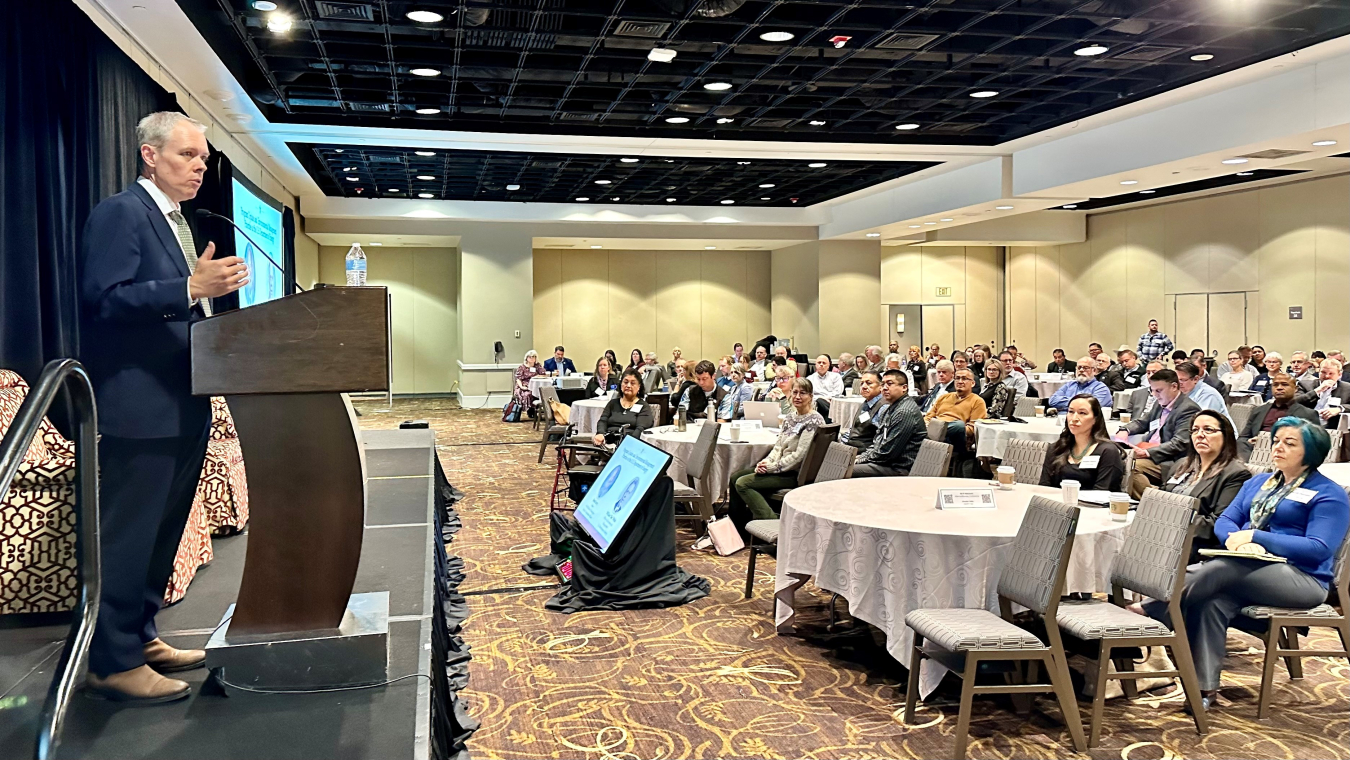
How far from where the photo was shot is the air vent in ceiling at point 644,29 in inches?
308

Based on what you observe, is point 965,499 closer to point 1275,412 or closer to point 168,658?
point 168,658

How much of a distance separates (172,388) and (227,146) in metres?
9.95

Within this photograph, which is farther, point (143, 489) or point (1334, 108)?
point (1334, 108)

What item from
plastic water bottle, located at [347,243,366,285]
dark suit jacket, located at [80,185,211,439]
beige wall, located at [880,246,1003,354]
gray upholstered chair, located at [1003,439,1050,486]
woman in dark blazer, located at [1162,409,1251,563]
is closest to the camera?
dark suit jacket, located at [80,185,211,439]

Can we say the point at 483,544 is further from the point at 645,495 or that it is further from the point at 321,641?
the point at 321,641

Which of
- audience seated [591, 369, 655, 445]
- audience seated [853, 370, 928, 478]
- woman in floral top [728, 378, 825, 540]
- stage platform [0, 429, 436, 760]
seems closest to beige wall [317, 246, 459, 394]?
audience seated [591, 369, 655, 445]

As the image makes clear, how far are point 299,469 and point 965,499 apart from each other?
329 centimetres

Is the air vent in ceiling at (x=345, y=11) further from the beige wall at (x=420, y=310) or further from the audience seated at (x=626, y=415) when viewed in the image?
the beige wall at (x=420, y=310)

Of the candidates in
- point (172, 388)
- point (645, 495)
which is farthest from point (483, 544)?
point (172, 388)

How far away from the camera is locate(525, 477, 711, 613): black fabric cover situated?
18.9 feet

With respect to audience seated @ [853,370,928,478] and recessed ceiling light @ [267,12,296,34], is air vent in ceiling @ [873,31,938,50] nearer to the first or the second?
audience seated @ [853,370,928,478]

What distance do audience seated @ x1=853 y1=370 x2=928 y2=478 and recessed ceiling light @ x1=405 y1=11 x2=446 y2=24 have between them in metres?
4.45

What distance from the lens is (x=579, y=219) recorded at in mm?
Result: 19797

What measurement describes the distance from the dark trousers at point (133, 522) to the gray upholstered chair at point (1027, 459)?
4983mm
